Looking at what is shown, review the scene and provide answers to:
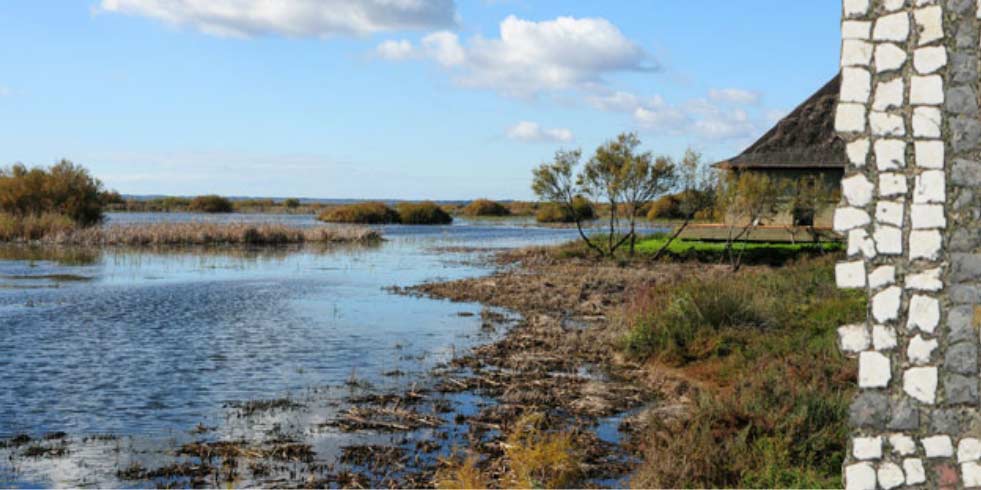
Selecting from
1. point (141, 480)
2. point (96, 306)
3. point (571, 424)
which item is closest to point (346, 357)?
point (571, 424)

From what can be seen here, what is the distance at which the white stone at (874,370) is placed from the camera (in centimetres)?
768

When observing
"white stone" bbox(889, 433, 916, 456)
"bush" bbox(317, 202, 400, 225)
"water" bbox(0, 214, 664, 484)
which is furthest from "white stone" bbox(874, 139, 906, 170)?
"bush" bbox(317, 202, 400, 225)

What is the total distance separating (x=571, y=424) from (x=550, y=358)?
17.2 feet

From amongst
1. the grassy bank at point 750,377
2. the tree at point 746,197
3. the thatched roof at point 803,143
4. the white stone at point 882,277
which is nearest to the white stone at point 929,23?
the white stone at point 882,277

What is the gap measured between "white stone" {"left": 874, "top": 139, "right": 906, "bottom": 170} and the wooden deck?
28.8 metres

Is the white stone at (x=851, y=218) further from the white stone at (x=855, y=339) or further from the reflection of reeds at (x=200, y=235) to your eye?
the reflection of reeds at (x=200, y=235)

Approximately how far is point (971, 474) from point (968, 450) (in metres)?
0.20

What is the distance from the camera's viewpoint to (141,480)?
415 inches

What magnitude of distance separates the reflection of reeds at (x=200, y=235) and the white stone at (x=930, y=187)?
163 ft

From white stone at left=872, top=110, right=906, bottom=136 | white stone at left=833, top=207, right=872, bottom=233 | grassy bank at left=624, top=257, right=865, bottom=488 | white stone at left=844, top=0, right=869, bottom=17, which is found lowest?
grassy bank at left=624, top=257, right=865, bottom=488

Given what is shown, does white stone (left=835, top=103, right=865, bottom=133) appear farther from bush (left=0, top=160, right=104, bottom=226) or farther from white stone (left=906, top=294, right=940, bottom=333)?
bush (left=0, top=160, right=104, bottom=226)

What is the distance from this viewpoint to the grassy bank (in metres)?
10.1

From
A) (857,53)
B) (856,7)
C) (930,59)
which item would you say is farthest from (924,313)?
(856,7)

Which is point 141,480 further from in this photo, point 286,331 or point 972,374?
point 286,331
